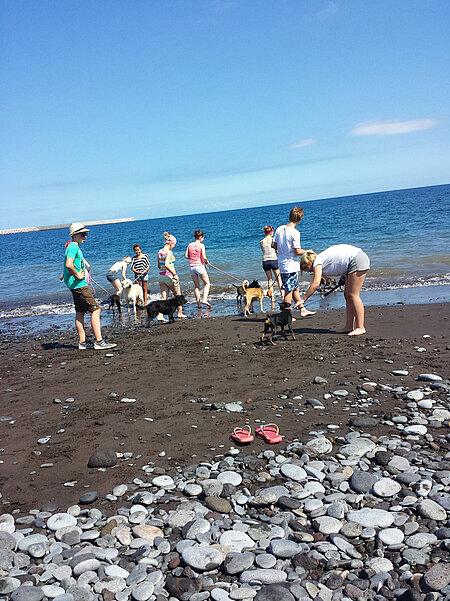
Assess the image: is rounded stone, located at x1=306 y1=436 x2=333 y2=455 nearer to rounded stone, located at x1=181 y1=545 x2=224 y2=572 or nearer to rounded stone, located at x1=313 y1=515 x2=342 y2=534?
rounded stone, located at x1=313 y1=515 x2=342 y2=534

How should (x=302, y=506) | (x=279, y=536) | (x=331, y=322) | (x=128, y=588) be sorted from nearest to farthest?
1. (x=128, y=588)
2. (x=279, y=536)
3. (x=302, y=506)
4. (x=331, y=322)

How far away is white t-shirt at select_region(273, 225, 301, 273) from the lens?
8984mm

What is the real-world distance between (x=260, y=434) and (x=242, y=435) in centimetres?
18

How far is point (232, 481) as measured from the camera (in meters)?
3.76

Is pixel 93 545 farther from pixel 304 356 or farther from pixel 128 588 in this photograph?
pixel 304 356

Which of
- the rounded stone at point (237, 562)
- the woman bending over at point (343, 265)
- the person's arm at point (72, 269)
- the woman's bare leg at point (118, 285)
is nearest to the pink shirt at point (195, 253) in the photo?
the woman's bare leg at point (118, 285)

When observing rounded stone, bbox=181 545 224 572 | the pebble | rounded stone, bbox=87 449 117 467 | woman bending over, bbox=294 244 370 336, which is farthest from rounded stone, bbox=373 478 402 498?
woman bending over, bbox=294 244 370 336

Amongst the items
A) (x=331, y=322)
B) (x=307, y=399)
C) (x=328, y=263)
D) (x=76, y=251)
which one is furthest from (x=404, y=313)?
(x=76, y=251)

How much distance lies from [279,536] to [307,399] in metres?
2.34

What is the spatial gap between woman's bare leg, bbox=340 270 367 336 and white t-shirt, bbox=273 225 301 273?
1464 millimetres

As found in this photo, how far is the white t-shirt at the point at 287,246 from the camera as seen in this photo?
8984mm

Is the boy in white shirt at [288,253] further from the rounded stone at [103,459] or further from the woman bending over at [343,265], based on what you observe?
the rounded stone at [103,459]

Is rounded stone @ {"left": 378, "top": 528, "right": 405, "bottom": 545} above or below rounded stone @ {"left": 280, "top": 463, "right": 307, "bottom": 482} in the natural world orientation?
below

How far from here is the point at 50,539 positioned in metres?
3.23
